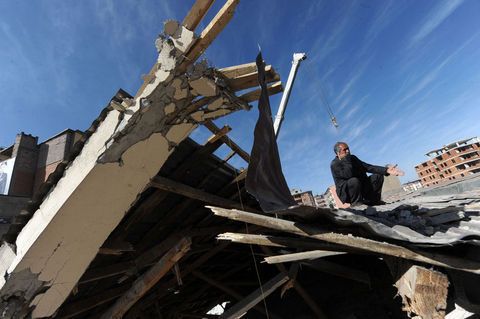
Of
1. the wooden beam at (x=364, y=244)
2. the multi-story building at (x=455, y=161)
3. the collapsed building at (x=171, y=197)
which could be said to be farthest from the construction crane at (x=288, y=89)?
the multi-story building at (x=455, y=161)

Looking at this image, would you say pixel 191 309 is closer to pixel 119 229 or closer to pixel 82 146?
pixel 119 229

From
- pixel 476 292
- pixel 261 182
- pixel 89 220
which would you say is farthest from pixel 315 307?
pixel 89 220

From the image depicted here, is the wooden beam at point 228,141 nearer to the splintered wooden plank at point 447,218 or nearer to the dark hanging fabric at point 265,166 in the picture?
the dark hanging fabric at point 265,166

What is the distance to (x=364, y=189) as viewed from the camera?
17.1 feet

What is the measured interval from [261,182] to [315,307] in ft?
14.5

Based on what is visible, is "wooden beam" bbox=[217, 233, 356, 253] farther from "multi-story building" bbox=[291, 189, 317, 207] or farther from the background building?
the background building

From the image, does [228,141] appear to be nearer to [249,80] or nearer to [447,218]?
[249,80]

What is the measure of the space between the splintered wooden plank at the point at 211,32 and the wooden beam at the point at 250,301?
151 inches

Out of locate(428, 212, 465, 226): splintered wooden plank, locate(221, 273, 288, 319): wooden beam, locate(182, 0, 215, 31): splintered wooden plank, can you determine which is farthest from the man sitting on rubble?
locate(182, 0, 215, 31): splintered wooden plank

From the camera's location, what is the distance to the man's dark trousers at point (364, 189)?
4.79 m

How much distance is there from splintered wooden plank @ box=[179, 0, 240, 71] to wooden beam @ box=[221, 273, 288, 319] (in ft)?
12.6

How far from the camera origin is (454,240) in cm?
206

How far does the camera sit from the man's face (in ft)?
16.3

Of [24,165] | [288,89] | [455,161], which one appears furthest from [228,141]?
[455,161]
